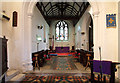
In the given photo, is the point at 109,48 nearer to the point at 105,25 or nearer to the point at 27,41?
the point at 105,25

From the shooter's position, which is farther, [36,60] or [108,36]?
[36,60]

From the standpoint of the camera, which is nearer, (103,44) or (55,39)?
(103,44)

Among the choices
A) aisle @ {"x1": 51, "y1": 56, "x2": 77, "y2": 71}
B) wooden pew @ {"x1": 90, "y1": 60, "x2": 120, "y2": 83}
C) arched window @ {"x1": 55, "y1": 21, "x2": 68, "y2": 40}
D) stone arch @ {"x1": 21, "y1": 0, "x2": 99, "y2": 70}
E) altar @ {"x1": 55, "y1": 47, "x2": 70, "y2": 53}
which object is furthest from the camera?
arched window @ {"x1": 55, "y1": 21, "x2": 68, "y2": 40}

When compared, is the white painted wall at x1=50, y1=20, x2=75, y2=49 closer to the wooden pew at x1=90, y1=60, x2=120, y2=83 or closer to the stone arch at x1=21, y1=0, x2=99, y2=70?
the stone arch at x1=21, y1=0, x2=99, y2=70

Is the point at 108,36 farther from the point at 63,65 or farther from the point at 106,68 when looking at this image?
the point at 63,65

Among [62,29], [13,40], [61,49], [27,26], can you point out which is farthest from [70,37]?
[13,40]

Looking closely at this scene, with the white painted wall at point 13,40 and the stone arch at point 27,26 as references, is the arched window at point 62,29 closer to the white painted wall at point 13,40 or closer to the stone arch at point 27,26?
the stone arch at point 27,26

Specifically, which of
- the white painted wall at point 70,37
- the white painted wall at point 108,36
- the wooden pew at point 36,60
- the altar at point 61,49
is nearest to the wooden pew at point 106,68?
the white painted wall at point 108,36

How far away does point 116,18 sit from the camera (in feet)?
13.6

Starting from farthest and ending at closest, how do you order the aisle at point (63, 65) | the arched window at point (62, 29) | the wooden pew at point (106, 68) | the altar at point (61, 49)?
the arched window at point (62, 29)
the altar at point (61, 49)
the aisle at point (63, 65)
the wooden pew at point (106, 68)

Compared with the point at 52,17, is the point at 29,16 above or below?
below

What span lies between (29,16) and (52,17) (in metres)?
9.58

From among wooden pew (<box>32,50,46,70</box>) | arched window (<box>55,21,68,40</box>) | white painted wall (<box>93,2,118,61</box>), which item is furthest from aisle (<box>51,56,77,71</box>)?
arched window (<box>55,21,68,40</box>)

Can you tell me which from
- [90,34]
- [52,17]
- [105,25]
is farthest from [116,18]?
[52,17]
